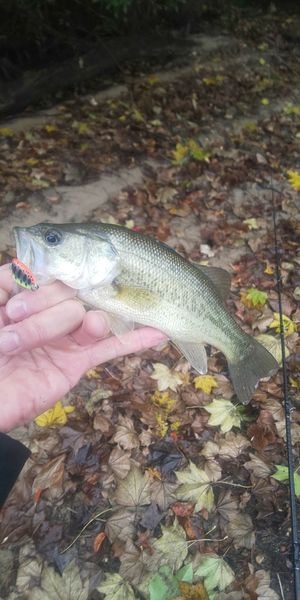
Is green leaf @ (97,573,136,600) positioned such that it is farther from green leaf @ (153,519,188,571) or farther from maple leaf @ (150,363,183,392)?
maple leaf @ (150,363,183,392)

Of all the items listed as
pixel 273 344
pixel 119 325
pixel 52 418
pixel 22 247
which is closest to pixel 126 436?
pixel 52 418

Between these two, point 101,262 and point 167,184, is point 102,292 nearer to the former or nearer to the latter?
point 101,262

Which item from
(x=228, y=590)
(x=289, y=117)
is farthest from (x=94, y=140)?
(x=228, y=590)

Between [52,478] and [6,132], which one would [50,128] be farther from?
[52,478]

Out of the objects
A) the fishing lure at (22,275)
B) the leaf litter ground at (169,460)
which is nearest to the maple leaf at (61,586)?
the leaf litter ground at (169,460)

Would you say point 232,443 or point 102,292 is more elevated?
point 102,292

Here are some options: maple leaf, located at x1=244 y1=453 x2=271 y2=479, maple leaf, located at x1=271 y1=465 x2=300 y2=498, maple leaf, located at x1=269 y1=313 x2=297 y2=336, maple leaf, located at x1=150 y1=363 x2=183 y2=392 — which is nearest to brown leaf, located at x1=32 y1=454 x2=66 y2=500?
maple leaf, located at x1=150 y1=363 x2=183 y2=392

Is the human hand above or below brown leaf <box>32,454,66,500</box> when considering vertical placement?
above
